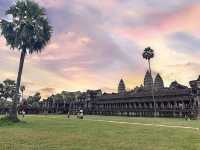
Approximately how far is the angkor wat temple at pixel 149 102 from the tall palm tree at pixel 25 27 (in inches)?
2142

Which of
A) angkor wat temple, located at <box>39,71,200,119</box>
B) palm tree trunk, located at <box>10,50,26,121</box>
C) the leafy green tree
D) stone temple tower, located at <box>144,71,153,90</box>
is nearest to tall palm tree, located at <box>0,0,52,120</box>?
palm tree trunk, located at <box>10,50,26,121</box>

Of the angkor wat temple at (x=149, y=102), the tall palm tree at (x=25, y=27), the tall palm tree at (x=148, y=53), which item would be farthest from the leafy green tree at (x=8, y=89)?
the tall palm tree at (x=25, y=27)

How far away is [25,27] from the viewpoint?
1914 inches

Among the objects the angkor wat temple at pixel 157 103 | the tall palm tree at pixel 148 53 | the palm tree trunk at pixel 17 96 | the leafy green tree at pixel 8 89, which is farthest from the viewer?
the leafy green tree at pixel 8 89

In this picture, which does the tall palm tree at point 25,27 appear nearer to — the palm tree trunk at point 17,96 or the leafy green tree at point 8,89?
the palm tree trunk at point 17,96

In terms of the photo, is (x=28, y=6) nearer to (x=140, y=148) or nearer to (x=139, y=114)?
(x=140, y=148)

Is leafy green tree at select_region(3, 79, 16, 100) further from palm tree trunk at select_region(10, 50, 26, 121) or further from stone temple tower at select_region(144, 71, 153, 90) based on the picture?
palm tree trunk at select_region(10, 50, 26, 121)

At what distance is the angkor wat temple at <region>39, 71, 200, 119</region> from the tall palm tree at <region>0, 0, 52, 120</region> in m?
54.4

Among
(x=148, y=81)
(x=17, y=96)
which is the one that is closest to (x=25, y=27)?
(x=17, y=96)

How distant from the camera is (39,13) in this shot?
50.1 metres

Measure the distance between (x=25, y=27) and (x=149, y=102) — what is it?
231 ft

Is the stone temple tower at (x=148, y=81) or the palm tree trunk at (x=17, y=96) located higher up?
the stone temple tower at (x=148, y=81)

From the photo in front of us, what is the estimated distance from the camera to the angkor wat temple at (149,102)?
314ft

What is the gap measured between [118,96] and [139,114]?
1673cm
